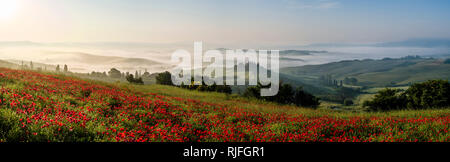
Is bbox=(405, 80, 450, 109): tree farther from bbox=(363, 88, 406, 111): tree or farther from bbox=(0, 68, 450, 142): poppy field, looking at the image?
bbox=(0, 68, 450, 142): poppy field

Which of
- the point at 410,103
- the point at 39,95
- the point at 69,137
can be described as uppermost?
the point at 39,95

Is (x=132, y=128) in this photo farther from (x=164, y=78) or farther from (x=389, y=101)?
(x=164, y=78)

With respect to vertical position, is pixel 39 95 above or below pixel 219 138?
above

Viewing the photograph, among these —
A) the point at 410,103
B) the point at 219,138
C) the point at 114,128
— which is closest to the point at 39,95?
the point at 114,128

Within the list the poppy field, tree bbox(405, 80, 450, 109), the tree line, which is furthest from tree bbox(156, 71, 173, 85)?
the poppy field

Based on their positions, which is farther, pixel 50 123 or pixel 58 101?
pixel 58 101

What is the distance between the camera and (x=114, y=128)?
24.8ft

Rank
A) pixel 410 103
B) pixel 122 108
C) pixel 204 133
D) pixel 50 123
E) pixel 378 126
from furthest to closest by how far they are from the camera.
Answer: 1. pixel 410 103
2. pixel 122 108
3. pixel 378 126
4. pixel 204 133
5. pixel 50 123

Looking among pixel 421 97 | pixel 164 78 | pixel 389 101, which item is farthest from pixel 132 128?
pixel 164 78

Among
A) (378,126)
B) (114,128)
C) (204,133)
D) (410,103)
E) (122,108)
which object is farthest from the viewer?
(410,103)

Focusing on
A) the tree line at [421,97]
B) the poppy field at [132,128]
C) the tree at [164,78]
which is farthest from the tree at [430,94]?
the tree at [164,78]

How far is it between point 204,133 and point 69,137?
12.9ft

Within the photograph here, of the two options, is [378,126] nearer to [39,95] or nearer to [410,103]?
[39,95]

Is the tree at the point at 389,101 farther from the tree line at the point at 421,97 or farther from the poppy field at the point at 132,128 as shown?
the poppy field at the point at 132,128
